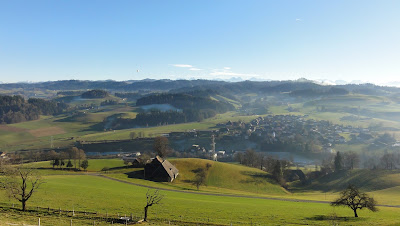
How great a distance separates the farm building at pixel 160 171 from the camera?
2950 inches

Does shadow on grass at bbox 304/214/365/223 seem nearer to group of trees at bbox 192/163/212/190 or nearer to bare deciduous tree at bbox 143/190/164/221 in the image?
bare deciduous tree at bbox 143/190/164/221

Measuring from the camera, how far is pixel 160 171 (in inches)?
2990

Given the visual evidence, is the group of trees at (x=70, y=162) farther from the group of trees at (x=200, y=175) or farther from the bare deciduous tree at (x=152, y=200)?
the bare deciduous tree at (x=152, y=200)

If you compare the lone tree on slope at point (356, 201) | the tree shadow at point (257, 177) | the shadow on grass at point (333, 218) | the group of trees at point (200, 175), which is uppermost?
the lone tree on slope at point (356, 201)

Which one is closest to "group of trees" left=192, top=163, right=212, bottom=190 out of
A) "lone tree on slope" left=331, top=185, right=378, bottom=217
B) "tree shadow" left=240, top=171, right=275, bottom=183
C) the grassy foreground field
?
"tree shadow" left=240, top=171, right=275, bottom=183

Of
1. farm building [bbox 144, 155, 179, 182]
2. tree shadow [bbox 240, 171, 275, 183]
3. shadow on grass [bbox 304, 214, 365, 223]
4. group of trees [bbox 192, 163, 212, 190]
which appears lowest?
tree shadow [bbox 240, 171, 275, 183]

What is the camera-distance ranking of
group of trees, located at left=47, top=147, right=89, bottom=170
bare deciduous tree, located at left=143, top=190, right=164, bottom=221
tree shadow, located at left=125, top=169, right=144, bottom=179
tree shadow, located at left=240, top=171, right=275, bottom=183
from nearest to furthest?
bare deciduous tree, located at left=143, top=190, right=164, bottom=221 < tree shadow, located at left=125, top=169, right=144, bottom=179 < tree shadow, located at left=240, top=171, right=275, bottom=183 < group of trees, located at left=47, top=147, right=89, bottom=170

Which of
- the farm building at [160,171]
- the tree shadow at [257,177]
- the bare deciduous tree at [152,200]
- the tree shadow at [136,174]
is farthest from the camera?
the tree shadow at [257,177]

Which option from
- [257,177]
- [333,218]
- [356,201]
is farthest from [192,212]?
[257,177]

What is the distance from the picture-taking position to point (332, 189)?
8650 cm

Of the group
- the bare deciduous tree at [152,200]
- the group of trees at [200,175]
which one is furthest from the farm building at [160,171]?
the bare deciduous tree at [152,200]

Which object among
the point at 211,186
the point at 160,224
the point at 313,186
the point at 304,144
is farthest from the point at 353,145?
the point at 160,224

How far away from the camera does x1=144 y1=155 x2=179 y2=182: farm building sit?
74.9m

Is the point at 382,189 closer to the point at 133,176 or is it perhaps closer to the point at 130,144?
the point at 133,176
